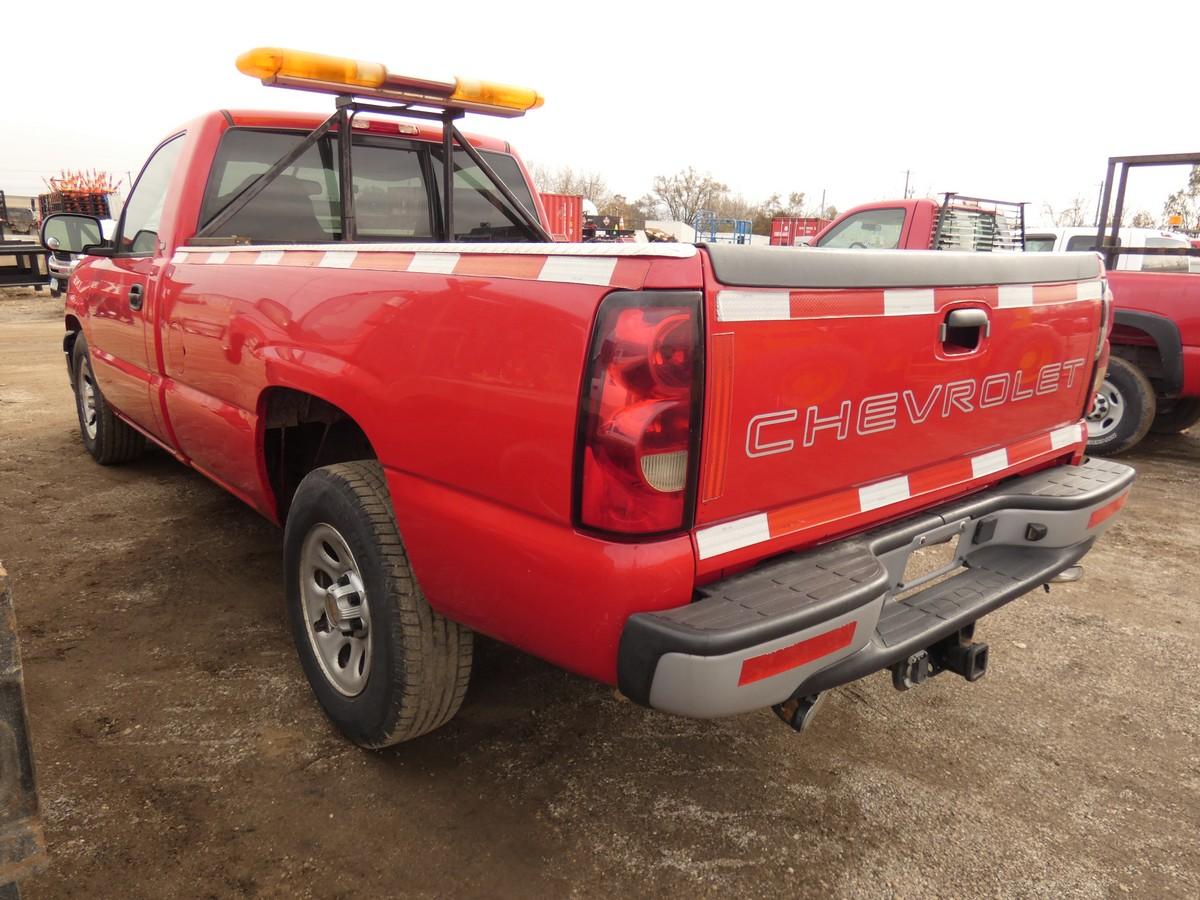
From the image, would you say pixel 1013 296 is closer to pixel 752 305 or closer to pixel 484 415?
pixel 752 305

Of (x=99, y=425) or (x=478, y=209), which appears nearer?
(x=478, y=209)

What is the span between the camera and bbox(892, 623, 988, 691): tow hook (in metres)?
2.16

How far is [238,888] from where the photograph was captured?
6.24 feet

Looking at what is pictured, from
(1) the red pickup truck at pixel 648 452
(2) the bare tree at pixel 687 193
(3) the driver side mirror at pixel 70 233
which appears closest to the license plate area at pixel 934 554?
(1) the red pickup truck at pixel 648 452

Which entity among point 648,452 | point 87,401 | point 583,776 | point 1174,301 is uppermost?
point 1174,301

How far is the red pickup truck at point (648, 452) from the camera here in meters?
1.56

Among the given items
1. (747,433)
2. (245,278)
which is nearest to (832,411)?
(747,433)

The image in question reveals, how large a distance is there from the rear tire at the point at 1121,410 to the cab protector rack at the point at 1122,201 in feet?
3.04

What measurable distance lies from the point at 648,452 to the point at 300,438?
174 centimetres

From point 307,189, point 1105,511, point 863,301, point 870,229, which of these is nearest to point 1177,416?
point 870,229

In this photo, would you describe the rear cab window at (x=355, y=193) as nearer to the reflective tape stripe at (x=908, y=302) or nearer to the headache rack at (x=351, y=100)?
the headache rack at (x=351, y=100)

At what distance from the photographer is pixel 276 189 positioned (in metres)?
3.39

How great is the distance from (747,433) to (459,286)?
706mm

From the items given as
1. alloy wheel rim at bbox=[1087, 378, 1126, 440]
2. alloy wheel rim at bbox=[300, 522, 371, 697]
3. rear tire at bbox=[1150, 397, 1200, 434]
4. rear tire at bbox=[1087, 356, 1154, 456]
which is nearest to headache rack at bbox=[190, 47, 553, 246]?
alloy wheel rim at bbox=[300, 522, 371, 697]
